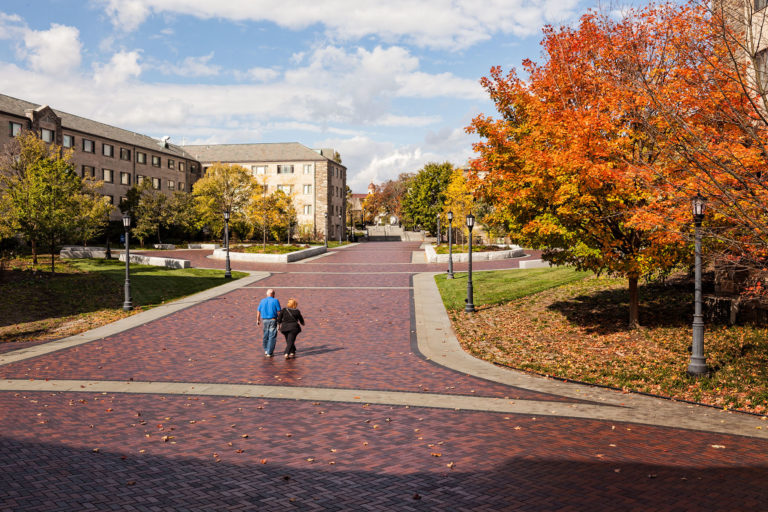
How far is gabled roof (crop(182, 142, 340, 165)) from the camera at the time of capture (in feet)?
282

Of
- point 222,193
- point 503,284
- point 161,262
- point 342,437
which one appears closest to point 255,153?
point 222,193

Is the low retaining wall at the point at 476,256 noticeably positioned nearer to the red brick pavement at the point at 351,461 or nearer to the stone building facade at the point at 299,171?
the red brick pavement at the point at 351,461

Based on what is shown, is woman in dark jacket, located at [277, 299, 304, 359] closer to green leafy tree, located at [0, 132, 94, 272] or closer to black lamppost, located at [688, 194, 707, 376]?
black lamppost, located at [688, 194, 707, 376]

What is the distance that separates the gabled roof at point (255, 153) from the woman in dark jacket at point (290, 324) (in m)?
70.4

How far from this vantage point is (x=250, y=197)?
2677 inches

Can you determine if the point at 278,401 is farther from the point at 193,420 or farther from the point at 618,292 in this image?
the point at 618,292

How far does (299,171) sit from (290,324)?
71.8 metres

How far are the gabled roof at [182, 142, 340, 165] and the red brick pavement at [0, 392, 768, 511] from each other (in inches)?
3000

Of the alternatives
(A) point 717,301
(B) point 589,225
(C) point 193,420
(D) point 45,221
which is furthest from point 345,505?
(D) point 45,221

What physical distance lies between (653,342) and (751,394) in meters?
4.51

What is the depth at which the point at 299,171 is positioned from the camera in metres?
85.4

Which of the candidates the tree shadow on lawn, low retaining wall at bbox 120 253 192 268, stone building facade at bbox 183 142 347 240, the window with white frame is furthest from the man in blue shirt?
stone building facade at bbox 183 142 347 240

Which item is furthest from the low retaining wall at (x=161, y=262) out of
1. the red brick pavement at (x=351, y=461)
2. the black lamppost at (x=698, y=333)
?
the black lamppost at (x=698, y=333)

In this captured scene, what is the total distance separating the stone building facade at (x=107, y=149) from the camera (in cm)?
5231
